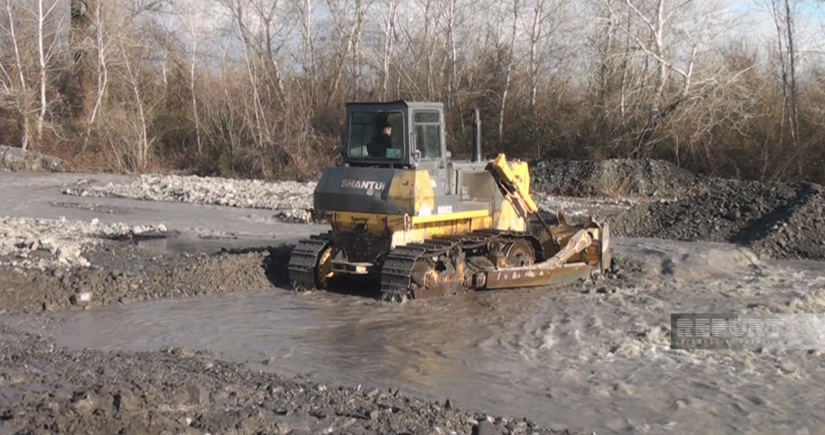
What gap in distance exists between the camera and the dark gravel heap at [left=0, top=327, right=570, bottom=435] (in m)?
5.75

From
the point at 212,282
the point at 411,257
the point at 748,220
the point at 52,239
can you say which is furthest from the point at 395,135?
the point at 748,220

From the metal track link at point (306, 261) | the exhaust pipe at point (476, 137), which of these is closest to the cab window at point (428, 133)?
the exhaust pipe at point (476, 137)

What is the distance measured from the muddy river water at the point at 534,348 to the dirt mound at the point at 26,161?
23.7m

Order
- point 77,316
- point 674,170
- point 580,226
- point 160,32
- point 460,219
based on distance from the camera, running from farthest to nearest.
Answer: point 160,32, point 674,170, point 580,226, point 460,219, point 77,316

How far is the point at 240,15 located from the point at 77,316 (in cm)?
2603

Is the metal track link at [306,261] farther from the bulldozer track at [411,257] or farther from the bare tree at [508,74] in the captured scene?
the bare tree at [508,74]

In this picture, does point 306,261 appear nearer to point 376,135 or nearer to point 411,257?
point 411,257

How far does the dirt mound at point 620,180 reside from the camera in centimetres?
2562

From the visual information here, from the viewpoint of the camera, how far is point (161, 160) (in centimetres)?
3559

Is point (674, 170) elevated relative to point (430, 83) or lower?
lower

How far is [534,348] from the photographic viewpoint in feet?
33.3

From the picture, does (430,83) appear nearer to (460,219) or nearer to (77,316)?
(460,219)

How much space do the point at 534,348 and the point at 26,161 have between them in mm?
28012

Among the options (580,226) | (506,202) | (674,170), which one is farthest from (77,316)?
(674,170)
